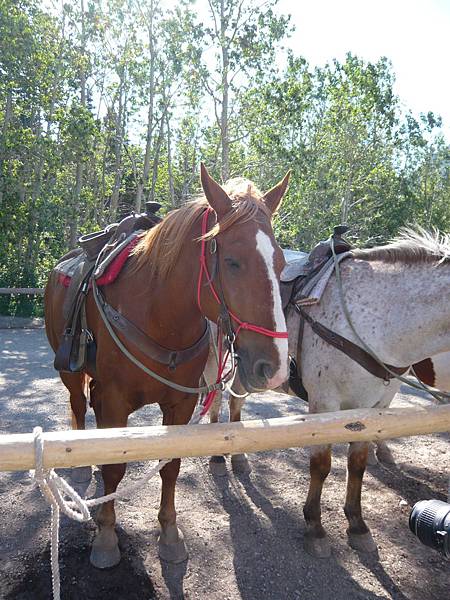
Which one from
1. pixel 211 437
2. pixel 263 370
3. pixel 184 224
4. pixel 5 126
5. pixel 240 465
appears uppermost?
pixel 5 126

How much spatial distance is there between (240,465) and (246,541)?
97cm

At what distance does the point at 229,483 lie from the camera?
368 cm

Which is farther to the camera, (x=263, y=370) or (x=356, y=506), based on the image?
(x=356, y=506)

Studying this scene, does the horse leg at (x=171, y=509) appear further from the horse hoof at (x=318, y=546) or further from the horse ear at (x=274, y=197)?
the horse ear at (x=274, y=197)

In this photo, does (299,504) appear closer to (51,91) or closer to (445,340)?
(445,340)

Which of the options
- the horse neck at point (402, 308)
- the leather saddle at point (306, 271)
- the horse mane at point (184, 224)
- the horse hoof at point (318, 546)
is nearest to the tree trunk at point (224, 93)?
the leather saddle at point (306, 271)

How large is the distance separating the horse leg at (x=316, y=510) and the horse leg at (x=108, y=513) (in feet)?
3.98

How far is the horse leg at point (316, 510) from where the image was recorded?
2814mm

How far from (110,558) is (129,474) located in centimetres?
118

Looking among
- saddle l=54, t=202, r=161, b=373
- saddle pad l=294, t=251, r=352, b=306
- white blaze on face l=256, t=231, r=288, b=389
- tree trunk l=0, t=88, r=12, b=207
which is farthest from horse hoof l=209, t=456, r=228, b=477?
tree trunk l=0, t=88, r=12, b=207

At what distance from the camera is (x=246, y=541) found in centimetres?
292

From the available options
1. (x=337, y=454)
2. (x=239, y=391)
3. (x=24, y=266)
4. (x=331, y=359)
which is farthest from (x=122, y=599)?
(x=24, y=266)

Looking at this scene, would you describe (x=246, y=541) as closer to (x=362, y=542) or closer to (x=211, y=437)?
(x=362, y=542)

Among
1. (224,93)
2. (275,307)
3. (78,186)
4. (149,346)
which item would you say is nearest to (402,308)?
(275,307)
